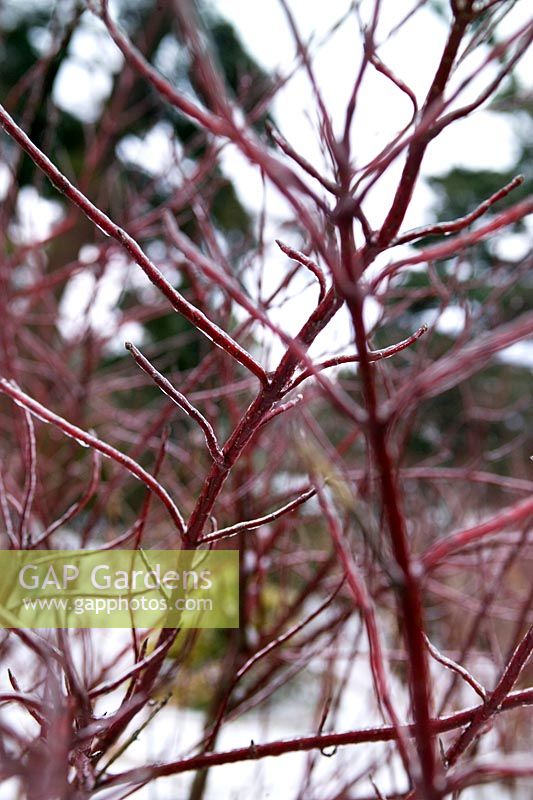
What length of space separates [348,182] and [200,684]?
297cm

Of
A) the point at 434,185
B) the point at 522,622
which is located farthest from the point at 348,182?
the point at 434,185

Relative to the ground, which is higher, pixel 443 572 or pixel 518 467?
pixel 518 467

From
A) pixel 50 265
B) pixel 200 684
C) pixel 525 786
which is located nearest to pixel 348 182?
pixel 525 786

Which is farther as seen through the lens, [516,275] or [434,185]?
[434,185]

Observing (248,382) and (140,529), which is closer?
(140,529)

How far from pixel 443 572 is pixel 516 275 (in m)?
0.95

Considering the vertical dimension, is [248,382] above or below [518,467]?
below

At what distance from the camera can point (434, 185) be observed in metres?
5.45

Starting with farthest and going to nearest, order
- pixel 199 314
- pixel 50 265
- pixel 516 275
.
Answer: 1. pixel 50 265
2. pixel 516 275
3. pixel 199 314

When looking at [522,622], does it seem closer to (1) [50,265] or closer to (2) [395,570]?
(2) [395,570]

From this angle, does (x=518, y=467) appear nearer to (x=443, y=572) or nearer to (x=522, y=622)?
(x=443, y=572)

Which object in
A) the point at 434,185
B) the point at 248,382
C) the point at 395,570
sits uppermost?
the point at 434,185

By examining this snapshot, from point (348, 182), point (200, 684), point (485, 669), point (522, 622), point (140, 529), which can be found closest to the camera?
point (348, 182)

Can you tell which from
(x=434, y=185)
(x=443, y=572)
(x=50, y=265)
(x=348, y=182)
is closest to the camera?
(x=348, y=182)
